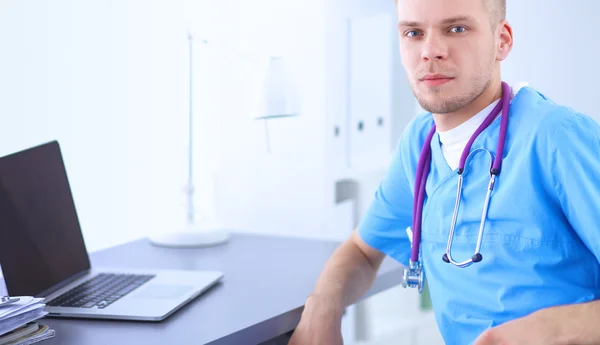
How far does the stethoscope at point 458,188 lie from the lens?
1.37 m

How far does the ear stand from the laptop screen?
90 cm

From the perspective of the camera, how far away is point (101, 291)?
1.62 meters

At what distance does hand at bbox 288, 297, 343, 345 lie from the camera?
1509mm

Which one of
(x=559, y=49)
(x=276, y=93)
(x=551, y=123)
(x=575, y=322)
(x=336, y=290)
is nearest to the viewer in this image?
(x=575, y=322)

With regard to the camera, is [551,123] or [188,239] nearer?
[551,123]

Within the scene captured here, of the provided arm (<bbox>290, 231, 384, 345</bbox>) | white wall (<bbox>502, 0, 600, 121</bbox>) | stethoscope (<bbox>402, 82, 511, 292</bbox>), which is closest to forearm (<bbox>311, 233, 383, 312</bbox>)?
arm (<bbox>290, 231, 384, 345</bbox>)

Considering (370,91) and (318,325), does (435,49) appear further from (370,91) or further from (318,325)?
(370,91)

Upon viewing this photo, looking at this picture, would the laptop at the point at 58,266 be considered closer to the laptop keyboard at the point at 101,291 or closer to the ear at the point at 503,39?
the laptop keyboard at the point at 101,291

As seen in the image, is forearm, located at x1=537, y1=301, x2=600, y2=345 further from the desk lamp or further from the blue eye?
the desk lamp

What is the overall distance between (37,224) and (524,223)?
901 mm

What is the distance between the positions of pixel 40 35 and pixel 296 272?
0.82 metres

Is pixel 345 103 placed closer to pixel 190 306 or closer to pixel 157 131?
pixel 157 131

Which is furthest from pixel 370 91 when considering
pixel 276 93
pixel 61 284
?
pixel 61 284

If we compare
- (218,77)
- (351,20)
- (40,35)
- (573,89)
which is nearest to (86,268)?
(40,35)
